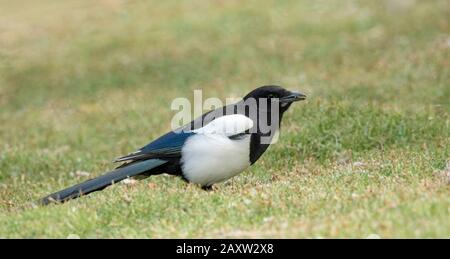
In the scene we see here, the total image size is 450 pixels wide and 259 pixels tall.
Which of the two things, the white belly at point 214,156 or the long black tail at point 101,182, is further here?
the white belly at point 214,156

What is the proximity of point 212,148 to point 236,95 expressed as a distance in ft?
21.8

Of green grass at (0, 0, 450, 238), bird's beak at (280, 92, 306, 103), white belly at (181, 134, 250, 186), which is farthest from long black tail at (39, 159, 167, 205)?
bird's beak at (280, 92, 306, 103)

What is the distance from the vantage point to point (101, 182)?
8266mm

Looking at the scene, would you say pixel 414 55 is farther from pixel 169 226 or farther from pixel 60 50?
pixel 169 226

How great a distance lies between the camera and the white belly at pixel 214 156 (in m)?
8.34

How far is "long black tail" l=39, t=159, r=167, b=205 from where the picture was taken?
808 cm

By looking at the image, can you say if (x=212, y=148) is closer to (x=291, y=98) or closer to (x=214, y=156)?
(x=214, y=156)

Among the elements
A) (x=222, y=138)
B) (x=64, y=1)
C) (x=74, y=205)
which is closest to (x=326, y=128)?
(x=222, y=138)

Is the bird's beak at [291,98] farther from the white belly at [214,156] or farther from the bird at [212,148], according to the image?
the white belly at [214,156]

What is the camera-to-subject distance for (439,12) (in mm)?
19078

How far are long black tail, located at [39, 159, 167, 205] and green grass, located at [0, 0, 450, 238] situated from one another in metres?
0.12

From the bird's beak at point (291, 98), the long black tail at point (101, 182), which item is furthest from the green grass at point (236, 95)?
the bird's beak at point (291, 98)

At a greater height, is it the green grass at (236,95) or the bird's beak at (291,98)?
the bird's beak at (291,98)

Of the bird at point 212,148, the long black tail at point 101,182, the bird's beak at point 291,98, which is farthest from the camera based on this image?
the bird's beak at point 291,98
